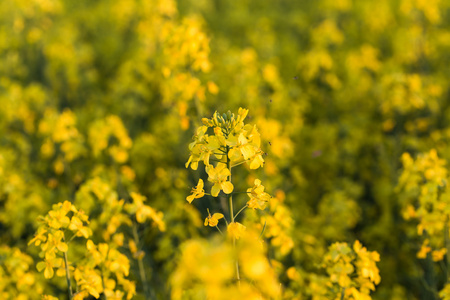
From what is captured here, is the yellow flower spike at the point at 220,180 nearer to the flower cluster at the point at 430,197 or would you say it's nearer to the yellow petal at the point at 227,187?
the yellow petal at the point at 227,187

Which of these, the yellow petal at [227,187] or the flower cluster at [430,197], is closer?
the yellow petal at [227,187]

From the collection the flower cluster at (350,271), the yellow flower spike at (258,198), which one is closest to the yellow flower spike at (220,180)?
the yellow flower spike at (258,198)

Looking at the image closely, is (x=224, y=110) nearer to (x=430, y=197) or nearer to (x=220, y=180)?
(x=430, y=197)

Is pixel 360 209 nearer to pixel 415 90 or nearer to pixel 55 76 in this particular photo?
pixel 415 90

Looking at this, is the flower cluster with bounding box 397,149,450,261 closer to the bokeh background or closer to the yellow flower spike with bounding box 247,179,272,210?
the bokeh background

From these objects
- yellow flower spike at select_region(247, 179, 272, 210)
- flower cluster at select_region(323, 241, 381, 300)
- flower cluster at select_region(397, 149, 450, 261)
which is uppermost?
flower cluster at select_region(397, 149, 450, 261)

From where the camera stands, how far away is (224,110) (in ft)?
16.0

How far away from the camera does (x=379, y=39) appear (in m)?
9.20

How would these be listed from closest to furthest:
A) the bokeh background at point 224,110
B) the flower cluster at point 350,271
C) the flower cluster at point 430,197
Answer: the flower cluster at point 350,271
the flower cluster at point 430,197
the bokeh background at point 224,110

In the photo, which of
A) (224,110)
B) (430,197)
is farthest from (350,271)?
(224,110)

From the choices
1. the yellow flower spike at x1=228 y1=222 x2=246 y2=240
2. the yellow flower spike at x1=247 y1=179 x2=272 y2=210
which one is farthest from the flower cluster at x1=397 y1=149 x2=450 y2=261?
the yellow flower spike at x1=228 y1=222 x2=246 y2=240

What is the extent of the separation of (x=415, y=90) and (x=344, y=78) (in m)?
2.83

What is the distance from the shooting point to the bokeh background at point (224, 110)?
4.27 meters

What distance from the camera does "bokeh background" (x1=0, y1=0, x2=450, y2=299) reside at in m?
4.27
